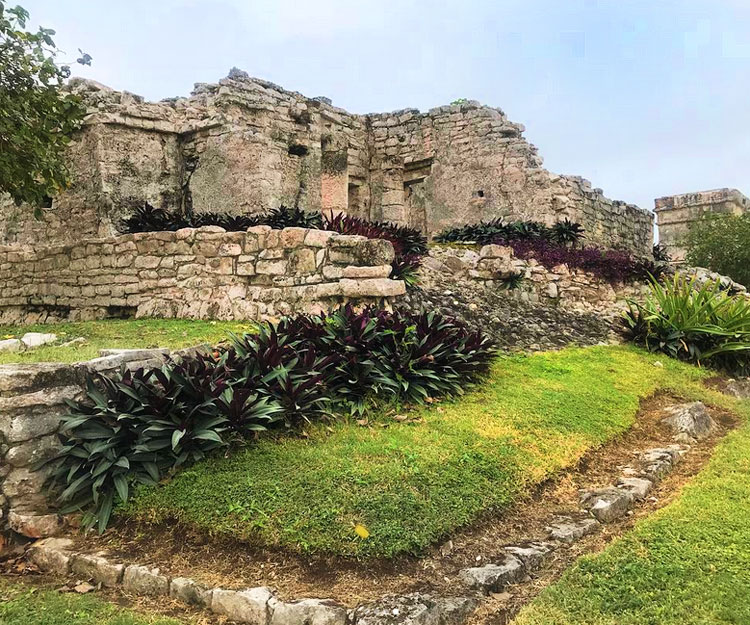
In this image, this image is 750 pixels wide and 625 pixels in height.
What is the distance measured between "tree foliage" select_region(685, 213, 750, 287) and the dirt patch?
43.0 feet

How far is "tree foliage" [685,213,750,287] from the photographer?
1508 cm

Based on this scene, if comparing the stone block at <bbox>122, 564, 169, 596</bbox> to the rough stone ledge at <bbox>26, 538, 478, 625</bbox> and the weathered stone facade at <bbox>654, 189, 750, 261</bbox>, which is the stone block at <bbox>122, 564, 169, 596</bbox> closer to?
the rough stone ledge at <bbox>26, 538, 478, 625</bbox>

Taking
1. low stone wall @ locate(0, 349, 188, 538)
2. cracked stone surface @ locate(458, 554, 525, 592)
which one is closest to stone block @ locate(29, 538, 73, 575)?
low stone wall @ locate(0, 349, 188, 538)

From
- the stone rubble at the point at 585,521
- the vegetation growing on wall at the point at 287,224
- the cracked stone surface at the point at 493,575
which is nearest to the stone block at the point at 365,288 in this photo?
the vegetation growing on wall at the point at 287,224

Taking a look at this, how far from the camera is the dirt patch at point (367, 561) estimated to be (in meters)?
3.16

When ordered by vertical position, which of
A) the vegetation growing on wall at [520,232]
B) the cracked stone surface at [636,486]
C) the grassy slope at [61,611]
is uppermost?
the vegetation growing on wall at [520,232]

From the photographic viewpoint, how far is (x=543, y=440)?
489 cm

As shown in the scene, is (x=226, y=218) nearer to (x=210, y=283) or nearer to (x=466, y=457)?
(x=210, y=283)

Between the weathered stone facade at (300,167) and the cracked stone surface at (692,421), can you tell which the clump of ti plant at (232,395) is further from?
the weathered stone facade at (300,167)

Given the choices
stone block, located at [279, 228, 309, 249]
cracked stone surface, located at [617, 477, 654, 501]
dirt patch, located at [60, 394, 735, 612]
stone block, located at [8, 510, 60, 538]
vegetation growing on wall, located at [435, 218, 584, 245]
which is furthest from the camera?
vegetation growing on wall, located at [435, 218, 584, 245]

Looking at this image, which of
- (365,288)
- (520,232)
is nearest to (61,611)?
(365,288)

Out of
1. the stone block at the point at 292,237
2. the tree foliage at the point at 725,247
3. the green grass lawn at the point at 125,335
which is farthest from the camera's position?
the tree foliage at the point at 725,247

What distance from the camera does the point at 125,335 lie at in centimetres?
661

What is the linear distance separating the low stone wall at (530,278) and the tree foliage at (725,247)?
5671 millimetres
